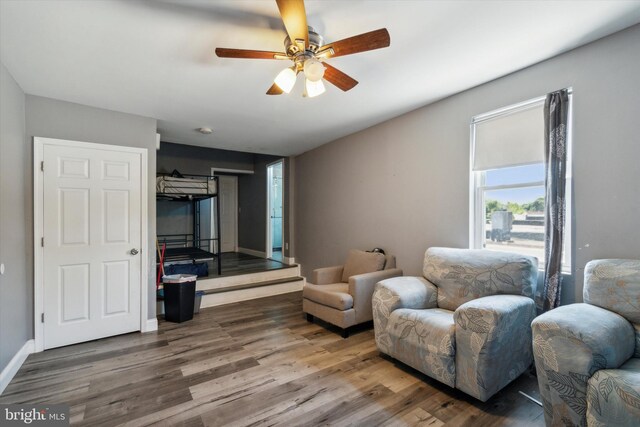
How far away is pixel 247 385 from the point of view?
2.14 metres

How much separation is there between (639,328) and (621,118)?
1.32 metres

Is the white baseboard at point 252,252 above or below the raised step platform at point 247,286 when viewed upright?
above

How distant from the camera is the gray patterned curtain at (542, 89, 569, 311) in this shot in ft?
6.75

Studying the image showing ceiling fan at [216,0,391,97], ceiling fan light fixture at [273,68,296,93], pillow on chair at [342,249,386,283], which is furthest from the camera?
pillow on chair at [342,249,386,283]

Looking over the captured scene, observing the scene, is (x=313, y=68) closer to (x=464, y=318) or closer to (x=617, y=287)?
(x=464, y=318)

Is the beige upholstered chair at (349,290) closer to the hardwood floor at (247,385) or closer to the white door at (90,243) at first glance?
the hardwood floor at (247,385)

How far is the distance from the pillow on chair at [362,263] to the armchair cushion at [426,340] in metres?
1.02

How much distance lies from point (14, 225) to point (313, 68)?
2.82 m

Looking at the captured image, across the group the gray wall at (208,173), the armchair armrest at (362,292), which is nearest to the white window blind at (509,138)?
the armchair armrest at (362,292)

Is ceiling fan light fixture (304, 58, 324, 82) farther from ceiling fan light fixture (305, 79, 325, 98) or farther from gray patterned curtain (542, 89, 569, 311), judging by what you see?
gray patterned curtain (542, 89, 569, 311)

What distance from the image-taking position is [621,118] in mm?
1873

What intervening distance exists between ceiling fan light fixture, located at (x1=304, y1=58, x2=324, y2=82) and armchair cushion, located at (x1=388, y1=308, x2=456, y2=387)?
73.0 inches

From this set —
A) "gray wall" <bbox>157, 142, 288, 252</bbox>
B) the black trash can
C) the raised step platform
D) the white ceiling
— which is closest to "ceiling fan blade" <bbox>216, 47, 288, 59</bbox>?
the white ceiling

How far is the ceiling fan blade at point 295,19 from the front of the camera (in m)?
1.32
